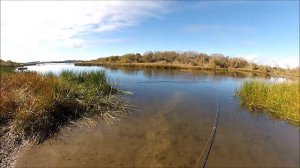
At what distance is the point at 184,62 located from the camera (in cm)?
6222

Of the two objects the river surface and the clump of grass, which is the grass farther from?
the clump of grass

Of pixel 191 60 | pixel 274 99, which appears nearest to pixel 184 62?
pixel 191 60

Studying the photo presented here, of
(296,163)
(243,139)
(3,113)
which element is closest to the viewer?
(296,163)

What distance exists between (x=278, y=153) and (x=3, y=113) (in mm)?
8607

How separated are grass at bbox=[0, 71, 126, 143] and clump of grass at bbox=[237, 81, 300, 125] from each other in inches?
279

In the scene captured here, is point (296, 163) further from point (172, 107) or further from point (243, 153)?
point (172, 107)

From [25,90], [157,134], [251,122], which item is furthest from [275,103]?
[25,90]

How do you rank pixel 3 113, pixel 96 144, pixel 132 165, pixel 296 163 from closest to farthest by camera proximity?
pixel 132 165, pixel 296 163, pixel 96 144, pixel 3 113

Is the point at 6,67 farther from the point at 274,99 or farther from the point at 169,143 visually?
the point at 274,99

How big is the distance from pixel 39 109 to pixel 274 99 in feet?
35.9

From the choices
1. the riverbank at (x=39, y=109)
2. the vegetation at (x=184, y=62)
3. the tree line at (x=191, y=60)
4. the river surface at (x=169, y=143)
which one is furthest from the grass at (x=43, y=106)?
the tree line at (x=191, y=60)

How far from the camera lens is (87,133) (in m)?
8.15

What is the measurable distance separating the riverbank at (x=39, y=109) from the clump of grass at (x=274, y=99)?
7027mm

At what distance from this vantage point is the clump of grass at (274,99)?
11.3 meters
